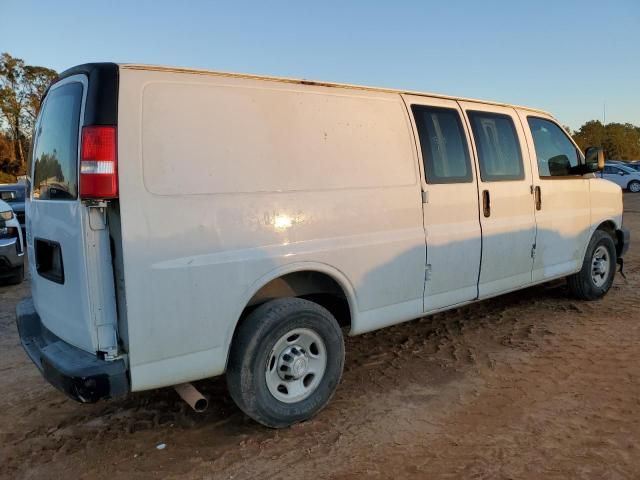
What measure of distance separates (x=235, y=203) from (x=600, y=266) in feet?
16.4

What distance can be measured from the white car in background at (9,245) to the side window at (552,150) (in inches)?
275

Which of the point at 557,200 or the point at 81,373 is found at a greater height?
the point at 557,200

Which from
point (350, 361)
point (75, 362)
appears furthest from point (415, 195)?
point (75, 362)

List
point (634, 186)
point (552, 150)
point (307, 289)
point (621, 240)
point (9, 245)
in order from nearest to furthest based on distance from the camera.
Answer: point (307, 289) → point (552, 150) → point (621, 240) → point (9, 245) → point (634, 186)

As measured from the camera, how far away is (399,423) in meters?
3.51

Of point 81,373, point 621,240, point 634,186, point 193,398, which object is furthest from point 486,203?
point 634,186

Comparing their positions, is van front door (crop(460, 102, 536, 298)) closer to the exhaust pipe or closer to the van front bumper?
the exhaust pipe

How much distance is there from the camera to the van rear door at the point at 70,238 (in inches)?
111

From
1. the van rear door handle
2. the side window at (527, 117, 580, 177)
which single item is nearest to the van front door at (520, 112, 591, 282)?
the side window at (527, 117, 580, 177)

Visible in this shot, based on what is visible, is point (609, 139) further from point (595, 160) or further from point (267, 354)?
point (267, 354)

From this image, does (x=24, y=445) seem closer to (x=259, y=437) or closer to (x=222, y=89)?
(x=259, y=437)

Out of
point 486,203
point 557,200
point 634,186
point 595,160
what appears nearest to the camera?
point 486,203

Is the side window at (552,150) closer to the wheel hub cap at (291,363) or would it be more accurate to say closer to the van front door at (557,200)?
the van front door at (557,200)

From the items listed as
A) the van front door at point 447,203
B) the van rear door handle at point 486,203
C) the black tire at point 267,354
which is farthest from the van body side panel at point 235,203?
the van rear door handle at point 486,203
